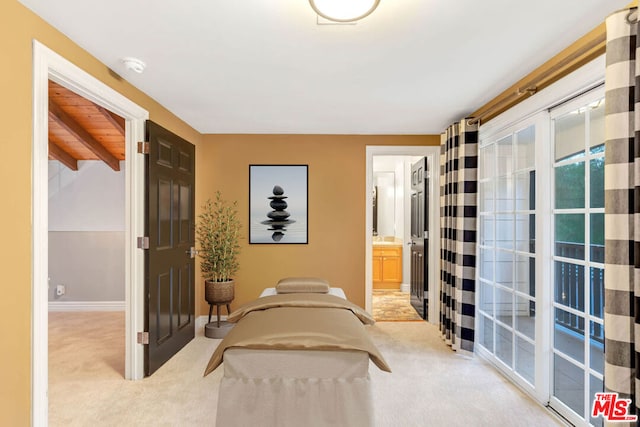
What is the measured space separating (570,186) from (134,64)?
304 centimetres

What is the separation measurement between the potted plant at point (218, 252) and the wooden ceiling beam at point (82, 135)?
1621 millimetres

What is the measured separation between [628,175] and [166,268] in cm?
339

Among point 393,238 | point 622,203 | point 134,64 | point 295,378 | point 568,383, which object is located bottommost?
point 568,383

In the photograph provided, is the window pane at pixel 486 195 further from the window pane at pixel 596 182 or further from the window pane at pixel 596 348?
the window pane at pixel 596 348

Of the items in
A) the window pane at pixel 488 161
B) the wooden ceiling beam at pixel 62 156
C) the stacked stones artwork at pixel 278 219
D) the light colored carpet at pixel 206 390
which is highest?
the wooden ceiling beam at pixel 62 156

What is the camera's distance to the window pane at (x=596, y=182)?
2.08 m

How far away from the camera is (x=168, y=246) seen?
3.40 m

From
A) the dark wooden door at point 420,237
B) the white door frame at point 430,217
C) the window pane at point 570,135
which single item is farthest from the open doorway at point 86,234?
the window pane at point 570,135

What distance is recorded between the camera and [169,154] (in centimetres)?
343

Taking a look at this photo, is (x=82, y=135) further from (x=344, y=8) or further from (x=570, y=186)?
(x=570, y=186)

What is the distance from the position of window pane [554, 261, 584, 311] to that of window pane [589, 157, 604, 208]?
0.42 m
